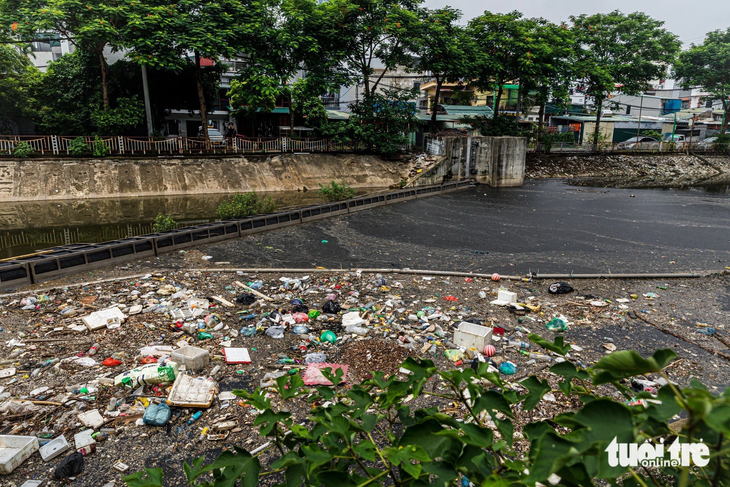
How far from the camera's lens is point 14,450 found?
3787mm

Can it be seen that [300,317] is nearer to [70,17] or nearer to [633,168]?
[70,17]

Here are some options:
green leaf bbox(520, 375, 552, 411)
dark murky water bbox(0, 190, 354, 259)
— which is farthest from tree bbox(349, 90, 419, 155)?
green leaf bbox(520, 375, 552, 411)

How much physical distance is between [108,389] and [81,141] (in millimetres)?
19619

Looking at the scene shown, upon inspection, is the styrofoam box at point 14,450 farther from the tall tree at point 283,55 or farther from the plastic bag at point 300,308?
the tall tree at point 283,55

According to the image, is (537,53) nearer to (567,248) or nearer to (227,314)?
(567,248)

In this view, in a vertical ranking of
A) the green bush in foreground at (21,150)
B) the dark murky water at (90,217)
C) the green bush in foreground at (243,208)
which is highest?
the green bush in foreground at (21,150)

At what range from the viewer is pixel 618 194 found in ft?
74.4

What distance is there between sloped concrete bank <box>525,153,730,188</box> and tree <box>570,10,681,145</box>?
4.66 m

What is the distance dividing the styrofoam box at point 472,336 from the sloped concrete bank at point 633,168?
25714 mm

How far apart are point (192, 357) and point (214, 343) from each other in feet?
2.46

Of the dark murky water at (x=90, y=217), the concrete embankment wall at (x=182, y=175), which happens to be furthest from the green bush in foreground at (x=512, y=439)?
the concrete embankment wall at (x=182, y=175)

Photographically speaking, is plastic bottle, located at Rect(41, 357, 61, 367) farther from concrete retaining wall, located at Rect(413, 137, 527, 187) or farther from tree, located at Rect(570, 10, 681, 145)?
tree, located at Rect(570, 10, 681, 145)

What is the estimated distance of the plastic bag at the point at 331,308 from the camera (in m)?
7.10

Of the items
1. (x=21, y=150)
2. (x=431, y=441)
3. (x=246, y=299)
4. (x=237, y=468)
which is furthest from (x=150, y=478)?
(x=21, y=150)
